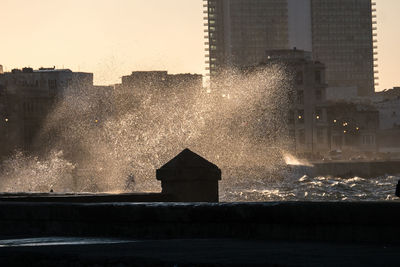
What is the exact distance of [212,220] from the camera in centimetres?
1185

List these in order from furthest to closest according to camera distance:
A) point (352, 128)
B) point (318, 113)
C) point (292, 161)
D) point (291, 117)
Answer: point (352, 128)
point (318, 113)
point (291, 117)
point (292, 161)

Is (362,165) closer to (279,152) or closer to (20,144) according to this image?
(279,152)

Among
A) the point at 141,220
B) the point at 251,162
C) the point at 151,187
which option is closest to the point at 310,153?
the point at 251,162

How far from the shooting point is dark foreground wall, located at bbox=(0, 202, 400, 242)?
1080 cm

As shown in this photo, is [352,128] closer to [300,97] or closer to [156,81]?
[300,97]

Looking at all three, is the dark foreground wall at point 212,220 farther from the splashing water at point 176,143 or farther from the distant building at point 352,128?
the distant building at point 352,128

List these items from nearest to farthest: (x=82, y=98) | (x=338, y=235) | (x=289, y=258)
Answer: (x=289, y=258) < (x=338, y=235) < (x=82, y=98)

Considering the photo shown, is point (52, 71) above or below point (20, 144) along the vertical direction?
above

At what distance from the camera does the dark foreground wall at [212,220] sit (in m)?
10.8

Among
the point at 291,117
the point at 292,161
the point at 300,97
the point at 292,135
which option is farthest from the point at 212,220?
the point at 292,135

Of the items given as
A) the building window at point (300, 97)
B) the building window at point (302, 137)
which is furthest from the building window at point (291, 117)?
the building window at point (302, 137)

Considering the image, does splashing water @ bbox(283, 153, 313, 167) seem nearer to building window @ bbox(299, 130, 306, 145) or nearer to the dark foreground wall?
building window @ bbox(299, 130, 306, 145)

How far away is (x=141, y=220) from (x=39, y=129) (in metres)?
115

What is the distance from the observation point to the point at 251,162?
114 metres
